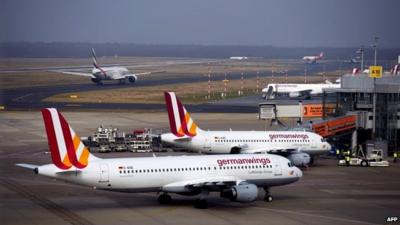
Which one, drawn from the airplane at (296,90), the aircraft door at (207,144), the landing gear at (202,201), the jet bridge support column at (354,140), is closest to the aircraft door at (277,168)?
the landing gear at (202,201)

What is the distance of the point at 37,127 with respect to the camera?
95.3m

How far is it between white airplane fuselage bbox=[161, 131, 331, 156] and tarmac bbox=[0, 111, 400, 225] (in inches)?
78.9

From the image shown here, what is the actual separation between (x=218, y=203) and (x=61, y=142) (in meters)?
10.7

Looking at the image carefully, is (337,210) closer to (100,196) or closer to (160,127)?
(100,196)

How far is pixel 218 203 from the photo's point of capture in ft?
162

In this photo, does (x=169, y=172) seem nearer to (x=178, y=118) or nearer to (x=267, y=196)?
(x=267, y=196)

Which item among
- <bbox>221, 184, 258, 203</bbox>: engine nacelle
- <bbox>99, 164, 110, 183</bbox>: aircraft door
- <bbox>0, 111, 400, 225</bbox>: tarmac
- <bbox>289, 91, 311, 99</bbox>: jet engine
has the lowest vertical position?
<bbox>0, 111, 400, 225</bbox>: tarmac

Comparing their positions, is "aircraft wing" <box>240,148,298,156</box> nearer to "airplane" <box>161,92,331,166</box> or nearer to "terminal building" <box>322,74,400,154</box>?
"airplane" <box>161,92,331,166</box>

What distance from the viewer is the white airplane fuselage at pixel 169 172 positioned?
45156 millimetres

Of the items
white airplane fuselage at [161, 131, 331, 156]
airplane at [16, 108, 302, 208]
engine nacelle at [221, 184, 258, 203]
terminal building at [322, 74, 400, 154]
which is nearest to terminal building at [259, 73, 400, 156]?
terminal building at [322, 74, 400, 154]

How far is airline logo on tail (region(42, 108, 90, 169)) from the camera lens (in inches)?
1743

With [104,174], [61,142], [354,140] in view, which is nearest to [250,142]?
[354,140]

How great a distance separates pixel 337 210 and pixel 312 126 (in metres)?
28.5

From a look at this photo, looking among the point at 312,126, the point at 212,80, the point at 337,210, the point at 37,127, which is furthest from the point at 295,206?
the point at 212,80
